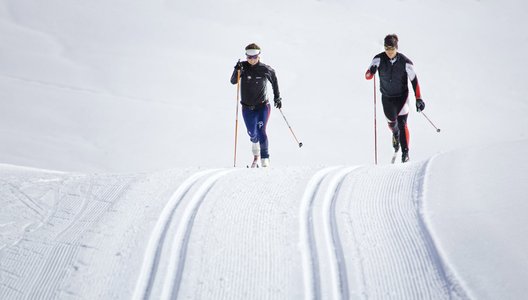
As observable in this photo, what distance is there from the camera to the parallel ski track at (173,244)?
363 centimetres

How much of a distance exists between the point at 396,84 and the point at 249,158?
3363mm

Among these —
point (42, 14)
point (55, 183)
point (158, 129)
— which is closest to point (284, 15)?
point (42, 14)

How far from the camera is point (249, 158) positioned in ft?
32.1

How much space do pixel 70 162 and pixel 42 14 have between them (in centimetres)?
734

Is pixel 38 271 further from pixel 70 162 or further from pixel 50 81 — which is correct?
pixel 50 81

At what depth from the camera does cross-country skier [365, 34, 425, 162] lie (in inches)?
278

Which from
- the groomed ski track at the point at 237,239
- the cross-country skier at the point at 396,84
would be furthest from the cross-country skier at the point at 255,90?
the groomed ski track at the point at 237,239

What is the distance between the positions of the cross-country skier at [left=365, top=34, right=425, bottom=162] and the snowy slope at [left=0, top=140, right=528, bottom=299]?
84.2 inches

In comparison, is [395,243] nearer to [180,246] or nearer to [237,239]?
[237,239]

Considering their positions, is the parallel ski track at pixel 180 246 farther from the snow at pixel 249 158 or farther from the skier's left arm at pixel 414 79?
the skier's left arm at pixel 414 79

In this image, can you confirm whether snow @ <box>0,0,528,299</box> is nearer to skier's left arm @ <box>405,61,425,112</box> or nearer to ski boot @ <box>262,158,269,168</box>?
ski boot @ <box>262,158,269,168</box>

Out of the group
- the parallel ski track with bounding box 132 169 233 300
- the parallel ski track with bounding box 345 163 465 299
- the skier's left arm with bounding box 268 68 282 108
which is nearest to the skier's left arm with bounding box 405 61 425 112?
the skier's left arm with bounding box 268 68 282 108

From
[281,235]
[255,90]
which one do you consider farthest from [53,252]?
[255,90]

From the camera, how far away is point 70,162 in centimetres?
895
